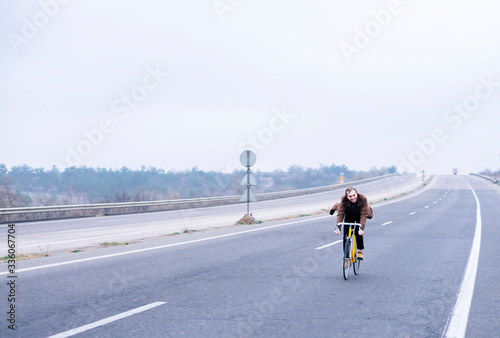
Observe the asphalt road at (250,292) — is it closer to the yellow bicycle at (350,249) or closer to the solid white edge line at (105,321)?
the solid white edge line at (105,321)

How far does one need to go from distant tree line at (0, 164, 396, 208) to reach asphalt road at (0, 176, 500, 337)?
1056cm

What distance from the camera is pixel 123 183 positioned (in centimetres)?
9175

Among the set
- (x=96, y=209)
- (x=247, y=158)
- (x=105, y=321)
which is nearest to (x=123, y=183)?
(x=96, y=209)

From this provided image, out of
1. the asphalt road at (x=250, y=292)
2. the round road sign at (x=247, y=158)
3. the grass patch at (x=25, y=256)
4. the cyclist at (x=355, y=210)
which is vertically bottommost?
the asphalt road at (x=250, y=292)

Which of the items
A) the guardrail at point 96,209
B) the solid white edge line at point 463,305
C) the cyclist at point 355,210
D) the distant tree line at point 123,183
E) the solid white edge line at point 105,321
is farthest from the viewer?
the distant tree line at point 123,183

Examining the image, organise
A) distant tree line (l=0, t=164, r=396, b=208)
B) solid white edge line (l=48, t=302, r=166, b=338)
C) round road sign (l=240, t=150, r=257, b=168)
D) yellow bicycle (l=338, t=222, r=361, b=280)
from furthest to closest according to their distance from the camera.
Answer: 1. distant tree line (l=0, t=164, r=396, b=208)
2. round road sign (l=240, t=150, r=257, b=168)
3. yellow bicycle (l=338, t=222, r=361, b=280)
4. solid white edge line (l=48, t=302, r=166, b=338)

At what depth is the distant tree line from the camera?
4194 cm

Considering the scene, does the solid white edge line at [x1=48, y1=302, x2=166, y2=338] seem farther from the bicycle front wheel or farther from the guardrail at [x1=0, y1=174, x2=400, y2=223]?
the guardrail at [x1=0, y1=174, x2=400, y2=223]

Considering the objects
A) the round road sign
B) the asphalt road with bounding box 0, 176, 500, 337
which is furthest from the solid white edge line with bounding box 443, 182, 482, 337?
the round road sign

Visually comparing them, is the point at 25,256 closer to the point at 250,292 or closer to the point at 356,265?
the point at 250,292

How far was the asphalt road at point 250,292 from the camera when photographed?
5793mm

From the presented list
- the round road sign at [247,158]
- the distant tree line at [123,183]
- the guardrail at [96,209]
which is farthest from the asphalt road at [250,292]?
the guardrail at [96,209]

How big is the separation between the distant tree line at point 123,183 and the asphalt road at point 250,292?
10.6m

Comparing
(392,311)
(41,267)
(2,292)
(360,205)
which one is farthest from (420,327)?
(41,267)
